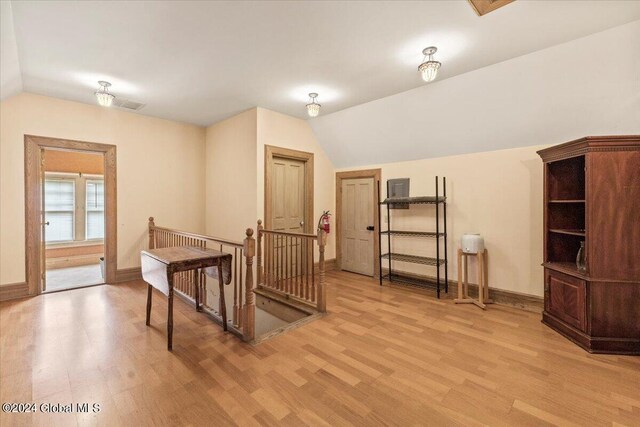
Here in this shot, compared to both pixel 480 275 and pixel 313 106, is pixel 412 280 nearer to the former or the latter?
pixel 480 275

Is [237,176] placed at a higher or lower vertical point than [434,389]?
higher

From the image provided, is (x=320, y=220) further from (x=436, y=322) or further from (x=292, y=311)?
(x=436, y=322)

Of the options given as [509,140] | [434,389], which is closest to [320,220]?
[509,140]

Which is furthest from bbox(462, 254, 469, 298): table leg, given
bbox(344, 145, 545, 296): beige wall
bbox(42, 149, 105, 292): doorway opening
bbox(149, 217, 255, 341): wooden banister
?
bbox(42, 149, 105, 292): doorway opening

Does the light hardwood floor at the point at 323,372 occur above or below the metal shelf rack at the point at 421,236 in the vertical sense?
below

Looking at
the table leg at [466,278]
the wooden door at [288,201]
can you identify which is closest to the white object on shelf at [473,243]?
the table leg at [466,278]

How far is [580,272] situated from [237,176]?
15.0 feet

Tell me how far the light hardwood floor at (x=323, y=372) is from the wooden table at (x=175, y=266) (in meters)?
0.43

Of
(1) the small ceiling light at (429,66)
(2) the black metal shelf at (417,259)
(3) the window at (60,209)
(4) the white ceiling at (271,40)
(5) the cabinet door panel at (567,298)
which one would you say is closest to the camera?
(4) the white ceiling at (271,40)

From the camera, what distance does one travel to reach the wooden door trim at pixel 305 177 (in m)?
4.50

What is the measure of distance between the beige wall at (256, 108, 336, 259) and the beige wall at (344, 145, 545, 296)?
1.75 metres

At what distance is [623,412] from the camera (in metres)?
1.79

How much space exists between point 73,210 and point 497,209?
8.69 metres

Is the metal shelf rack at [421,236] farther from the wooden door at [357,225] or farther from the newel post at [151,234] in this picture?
the newel post at [151,234]
